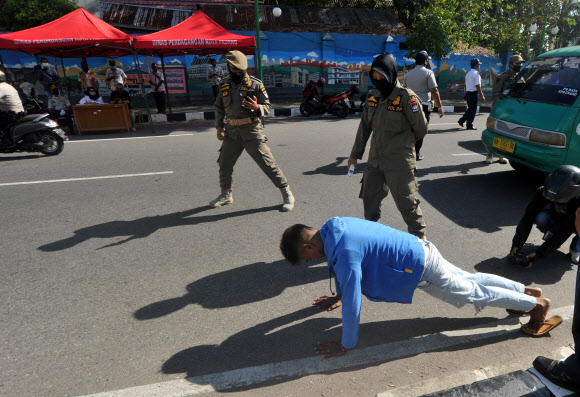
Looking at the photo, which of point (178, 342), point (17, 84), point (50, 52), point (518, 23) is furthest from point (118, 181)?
point (518, 23)

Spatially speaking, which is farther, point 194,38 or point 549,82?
point 194,38

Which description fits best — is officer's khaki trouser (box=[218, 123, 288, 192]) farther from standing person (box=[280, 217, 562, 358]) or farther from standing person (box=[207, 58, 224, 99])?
standing person (box=[207, 58, 224, 99])

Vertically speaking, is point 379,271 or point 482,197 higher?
point 379,271

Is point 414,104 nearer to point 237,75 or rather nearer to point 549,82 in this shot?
point 237,75

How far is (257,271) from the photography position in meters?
3.64

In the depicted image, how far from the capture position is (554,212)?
11.1ft

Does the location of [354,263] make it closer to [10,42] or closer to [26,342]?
[26,342]

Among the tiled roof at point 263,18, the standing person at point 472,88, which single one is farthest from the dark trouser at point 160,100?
the standing person at point 472,88

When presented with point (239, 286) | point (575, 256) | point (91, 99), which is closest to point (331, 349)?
point (239, 286)

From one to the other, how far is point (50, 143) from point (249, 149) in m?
A: 5.26

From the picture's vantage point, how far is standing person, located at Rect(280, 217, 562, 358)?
7.30ft

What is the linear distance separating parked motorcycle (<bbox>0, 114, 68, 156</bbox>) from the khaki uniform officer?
484cm

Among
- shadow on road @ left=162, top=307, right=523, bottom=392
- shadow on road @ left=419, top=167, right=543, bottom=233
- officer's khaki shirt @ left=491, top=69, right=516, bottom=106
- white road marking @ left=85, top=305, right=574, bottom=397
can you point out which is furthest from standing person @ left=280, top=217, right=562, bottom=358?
officer's khaki shirt @ left=491, top=69, right=516, bottom=106

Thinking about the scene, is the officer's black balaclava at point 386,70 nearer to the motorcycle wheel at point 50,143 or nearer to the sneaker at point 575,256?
the sneaker at point 575,256
